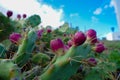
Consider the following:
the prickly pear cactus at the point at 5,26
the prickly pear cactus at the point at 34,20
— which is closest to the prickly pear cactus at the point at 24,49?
the prickly pear cactus at the point at 5,26

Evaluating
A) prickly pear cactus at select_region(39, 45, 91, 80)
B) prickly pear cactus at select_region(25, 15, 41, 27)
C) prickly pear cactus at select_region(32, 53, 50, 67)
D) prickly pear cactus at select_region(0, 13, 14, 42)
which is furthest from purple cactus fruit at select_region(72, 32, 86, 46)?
prickly pear cactus at select_region(25, 15, 41, 27)

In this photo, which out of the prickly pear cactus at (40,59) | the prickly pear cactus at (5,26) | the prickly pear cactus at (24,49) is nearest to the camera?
the prickly pear cactus at (24,49)

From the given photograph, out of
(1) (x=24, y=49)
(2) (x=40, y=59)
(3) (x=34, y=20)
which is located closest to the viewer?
(1) (x=24, y=49)

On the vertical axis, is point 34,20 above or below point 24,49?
above

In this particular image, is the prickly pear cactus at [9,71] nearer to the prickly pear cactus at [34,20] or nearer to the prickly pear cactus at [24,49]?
the prickly pear cactus at [24,49]

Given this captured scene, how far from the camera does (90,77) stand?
1.74 m

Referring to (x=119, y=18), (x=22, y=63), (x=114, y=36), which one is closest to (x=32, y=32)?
(x=22, y=63)

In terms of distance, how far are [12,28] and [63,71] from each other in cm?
95

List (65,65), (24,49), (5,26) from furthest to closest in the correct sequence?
(5,26), (24,49), (65,65)

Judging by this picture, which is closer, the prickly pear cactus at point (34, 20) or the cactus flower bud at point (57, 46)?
the cactus flower bud at point (57, 46)

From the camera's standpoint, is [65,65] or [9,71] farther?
[65,65]

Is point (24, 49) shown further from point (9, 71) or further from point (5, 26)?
point (5, 26)

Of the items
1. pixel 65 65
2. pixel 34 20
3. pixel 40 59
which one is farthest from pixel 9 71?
pixel 34 20

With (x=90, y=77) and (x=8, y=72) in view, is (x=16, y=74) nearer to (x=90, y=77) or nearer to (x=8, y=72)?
(x=8, y=72)
